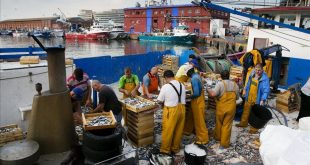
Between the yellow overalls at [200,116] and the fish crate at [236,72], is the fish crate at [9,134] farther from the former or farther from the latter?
the fish crate at [236,72]

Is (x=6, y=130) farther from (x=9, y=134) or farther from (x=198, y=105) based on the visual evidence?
(x=198, y=105)

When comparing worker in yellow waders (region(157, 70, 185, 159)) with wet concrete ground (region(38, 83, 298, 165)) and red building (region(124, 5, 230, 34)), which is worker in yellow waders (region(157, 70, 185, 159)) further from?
red building (region(124, 5, 230, 34))

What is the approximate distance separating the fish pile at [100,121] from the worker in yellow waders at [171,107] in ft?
4.02

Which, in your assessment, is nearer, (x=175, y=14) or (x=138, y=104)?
(x=138, y=104)

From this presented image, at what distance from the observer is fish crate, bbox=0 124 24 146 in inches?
195

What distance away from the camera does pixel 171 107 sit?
209 inches

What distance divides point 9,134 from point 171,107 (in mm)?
3420

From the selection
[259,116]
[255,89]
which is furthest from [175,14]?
[259,116]

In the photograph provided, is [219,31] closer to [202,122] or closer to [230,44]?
[230,44]

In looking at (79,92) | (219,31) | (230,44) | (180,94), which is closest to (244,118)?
(180,94)

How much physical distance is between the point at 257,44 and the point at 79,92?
10.9 metres

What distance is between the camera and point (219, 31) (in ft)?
184

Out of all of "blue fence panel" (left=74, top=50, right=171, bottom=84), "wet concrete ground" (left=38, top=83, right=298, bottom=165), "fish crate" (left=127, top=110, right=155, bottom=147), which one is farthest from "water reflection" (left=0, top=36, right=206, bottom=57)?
"fish crate" (left=127, top=110, right=155, bottom=147)

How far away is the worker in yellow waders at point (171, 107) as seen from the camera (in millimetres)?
5285
